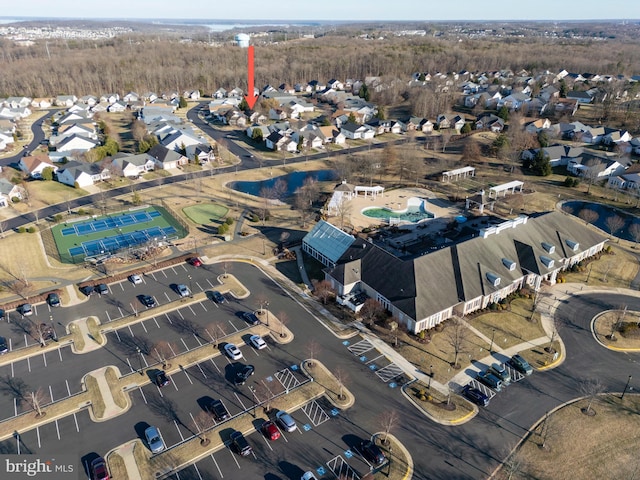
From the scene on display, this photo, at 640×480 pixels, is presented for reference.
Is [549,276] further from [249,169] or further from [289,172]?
[249,169]

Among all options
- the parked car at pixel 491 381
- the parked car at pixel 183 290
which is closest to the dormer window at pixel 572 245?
the parked car at pixel 491 381

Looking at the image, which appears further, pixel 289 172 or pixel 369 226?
pixel 289 172

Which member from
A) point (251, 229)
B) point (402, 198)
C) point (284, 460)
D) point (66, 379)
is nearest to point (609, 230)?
point (402, 198)

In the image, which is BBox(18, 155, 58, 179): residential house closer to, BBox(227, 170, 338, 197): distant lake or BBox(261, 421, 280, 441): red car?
BBox(227, 170, 338, 197): distant lake

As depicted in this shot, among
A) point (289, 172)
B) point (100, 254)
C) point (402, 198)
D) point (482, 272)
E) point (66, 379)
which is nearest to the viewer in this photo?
point (66, 379)

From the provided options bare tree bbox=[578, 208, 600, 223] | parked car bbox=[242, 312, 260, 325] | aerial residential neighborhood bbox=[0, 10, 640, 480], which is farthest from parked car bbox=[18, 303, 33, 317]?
bare tree bbox=[578, 208, 600, 223]

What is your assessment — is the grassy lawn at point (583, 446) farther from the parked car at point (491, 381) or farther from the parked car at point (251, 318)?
the parked car at point (251, 318)

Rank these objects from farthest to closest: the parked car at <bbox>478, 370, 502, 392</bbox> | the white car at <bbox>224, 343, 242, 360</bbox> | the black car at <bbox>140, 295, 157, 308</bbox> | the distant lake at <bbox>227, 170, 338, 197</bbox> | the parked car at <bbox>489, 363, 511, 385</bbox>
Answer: the distant lake at <bbox>227, 170, 338, 197</bbox> → the black car at <bbox>140, 295, 157, 308</bbox> → the white car at <bbox>224, 343, 242, 360</bbox> → the parked car at <bbox>489, 363, 511, 385</bbox> → the parked car at <bbox>478, 370, 502, 392</bbox>
